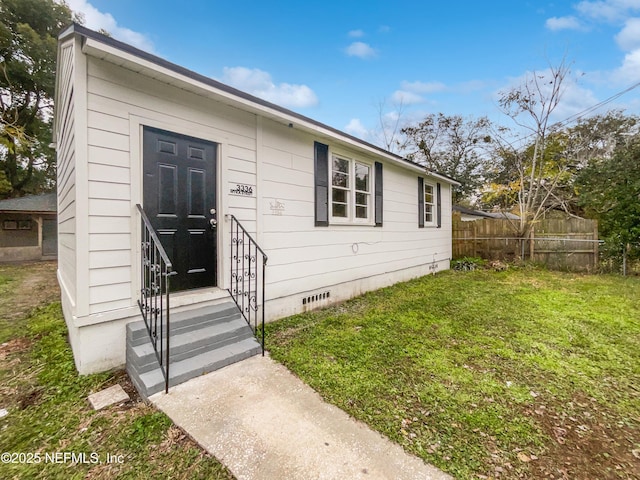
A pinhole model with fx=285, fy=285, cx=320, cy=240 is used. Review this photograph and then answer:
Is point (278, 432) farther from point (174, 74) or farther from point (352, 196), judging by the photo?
point (352, 196)

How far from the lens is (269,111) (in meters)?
3.74

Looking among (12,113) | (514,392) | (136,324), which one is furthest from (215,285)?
(12,113)

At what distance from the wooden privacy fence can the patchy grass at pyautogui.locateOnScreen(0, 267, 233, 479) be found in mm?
10115

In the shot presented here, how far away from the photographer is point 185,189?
124 inches

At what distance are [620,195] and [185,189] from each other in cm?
996

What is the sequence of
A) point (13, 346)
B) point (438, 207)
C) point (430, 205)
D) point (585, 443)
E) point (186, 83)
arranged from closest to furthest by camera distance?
1. point (585, 443)
2. point (186, 83)
3. point (13, 346)
4. point (430, 205)
5. point (438, 207)

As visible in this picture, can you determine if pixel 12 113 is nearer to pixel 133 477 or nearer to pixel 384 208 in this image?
pixel 384 208

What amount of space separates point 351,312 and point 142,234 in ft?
10.3

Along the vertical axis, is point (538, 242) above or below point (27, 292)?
above

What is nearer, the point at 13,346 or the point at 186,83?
the point at 186,83

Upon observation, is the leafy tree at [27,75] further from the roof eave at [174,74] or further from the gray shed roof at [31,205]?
the roof eave at [174,74]

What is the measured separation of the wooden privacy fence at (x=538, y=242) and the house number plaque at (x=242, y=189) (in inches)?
345

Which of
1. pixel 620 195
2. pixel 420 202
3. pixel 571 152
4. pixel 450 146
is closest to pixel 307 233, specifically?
pixel 420 202

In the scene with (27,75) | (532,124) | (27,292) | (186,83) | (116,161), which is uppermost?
(27,75)
